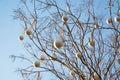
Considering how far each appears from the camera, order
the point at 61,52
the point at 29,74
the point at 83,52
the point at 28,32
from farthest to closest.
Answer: the point at 61,52 < the point at 29,74 < the point at 83,52 < the point at 28,32

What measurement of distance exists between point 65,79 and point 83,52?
1109 mm

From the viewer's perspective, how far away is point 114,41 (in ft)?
16.3

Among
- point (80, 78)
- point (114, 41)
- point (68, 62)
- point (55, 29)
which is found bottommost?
point (80, 78)

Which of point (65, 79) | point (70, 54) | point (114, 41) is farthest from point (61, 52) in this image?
point (114, 41)

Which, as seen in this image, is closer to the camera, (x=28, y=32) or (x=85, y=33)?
(x=28, y=32)

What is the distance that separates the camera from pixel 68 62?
4.76 m

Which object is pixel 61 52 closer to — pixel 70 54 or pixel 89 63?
pixel 70 54

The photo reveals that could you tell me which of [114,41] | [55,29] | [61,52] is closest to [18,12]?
[55,29]

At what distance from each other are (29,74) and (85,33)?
1.32 m

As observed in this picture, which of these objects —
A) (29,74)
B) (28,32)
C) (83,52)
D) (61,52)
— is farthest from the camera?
(61,52)

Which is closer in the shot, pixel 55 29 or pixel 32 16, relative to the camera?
pixel 32 16

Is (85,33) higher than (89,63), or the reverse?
(85,33)

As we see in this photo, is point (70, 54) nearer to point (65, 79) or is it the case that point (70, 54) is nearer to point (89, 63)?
point (65, 79)

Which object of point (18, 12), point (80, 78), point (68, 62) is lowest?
point (80, 78)
